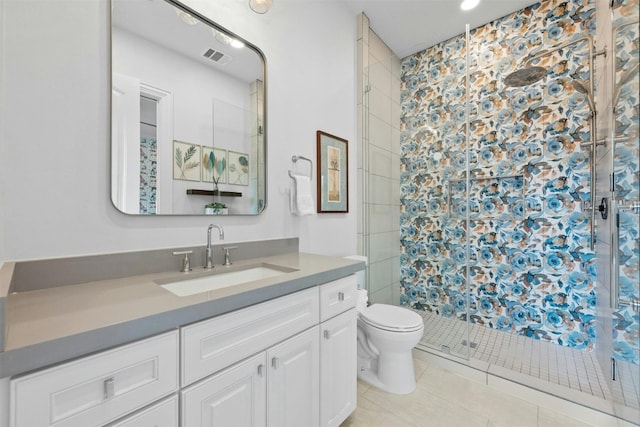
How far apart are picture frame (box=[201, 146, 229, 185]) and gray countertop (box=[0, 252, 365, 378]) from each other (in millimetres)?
518

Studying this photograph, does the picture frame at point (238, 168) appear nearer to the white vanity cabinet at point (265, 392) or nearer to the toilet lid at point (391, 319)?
the white vanity cabinet at point (265, 392)

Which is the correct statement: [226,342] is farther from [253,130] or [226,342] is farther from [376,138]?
[376,138]

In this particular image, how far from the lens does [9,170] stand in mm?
858

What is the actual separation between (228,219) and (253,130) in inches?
21.2

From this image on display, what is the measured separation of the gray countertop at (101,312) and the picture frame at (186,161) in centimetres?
47

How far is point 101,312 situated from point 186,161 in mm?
788

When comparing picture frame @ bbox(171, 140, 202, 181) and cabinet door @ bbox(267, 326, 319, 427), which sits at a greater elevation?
picture frame @ bbox(171, 140, 202, 181)

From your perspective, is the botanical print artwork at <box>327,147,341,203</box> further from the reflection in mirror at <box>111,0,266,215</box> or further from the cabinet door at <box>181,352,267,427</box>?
the cabinet door at <box>181,352,267,427</box>

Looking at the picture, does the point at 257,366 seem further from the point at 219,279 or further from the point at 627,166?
the point at 627,166

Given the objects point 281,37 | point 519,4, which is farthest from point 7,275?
point 519,4

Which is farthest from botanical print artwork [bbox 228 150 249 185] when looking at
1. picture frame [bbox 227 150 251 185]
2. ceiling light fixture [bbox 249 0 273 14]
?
ceiling light fixture [bbox 249 0 273 14]

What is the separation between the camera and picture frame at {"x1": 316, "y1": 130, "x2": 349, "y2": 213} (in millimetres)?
1981

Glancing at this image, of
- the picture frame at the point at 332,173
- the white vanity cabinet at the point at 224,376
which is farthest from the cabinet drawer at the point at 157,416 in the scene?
the picture frame at the point at 332,173

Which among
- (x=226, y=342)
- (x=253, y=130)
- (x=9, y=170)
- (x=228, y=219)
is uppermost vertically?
(x=253, y=130)
